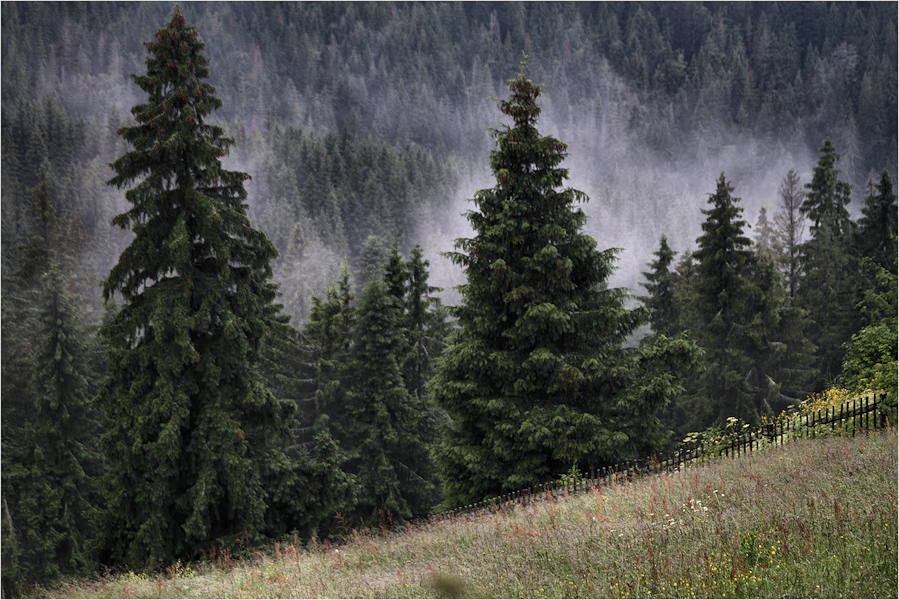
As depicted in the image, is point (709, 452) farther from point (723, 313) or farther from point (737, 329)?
point (723, 313)

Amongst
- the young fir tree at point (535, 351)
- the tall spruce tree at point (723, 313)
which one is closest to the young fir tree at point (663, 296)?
the tall spruce tree at point (723, 313)

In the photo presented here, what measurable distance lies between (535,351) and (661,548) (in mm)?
6917

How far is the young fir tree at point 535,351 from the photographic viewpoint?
42.5ft

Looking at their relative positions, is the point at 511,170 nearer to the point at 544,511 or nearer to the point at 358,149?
the point at 544,511

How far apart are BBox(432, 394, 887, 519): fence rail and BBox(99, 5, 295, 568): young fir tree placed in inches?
242

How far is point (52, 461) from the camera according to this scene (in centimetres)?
2373

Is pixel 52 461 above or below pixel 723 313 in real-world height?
below

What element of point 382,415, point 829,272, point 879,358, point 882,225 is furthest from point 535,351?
point 882,225

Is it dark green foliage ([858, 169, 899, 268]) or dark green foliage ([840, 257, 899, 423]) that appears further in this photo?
dark green foliage ([858, 169, 899, 268])

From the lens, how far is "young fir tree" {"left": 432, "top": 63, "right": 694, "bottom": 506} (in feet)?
42.5

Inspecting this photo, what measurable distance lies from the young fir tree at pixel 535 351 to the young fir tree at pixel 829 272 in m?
22.0

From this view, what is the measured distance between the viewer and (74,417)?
79.5ft

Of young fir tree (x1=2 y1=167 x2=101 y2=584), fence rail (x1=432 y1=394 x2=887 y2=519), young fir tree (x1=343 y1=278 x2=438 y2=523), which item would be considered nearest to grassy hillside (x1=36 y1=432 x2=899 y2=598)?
fence rail (x1=432 y1=394 x2=887 y2=519)

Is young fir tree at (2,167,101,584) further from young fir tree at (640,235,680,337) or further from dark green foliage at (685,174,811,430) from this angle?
young fir tree at (640,235,680,337)
